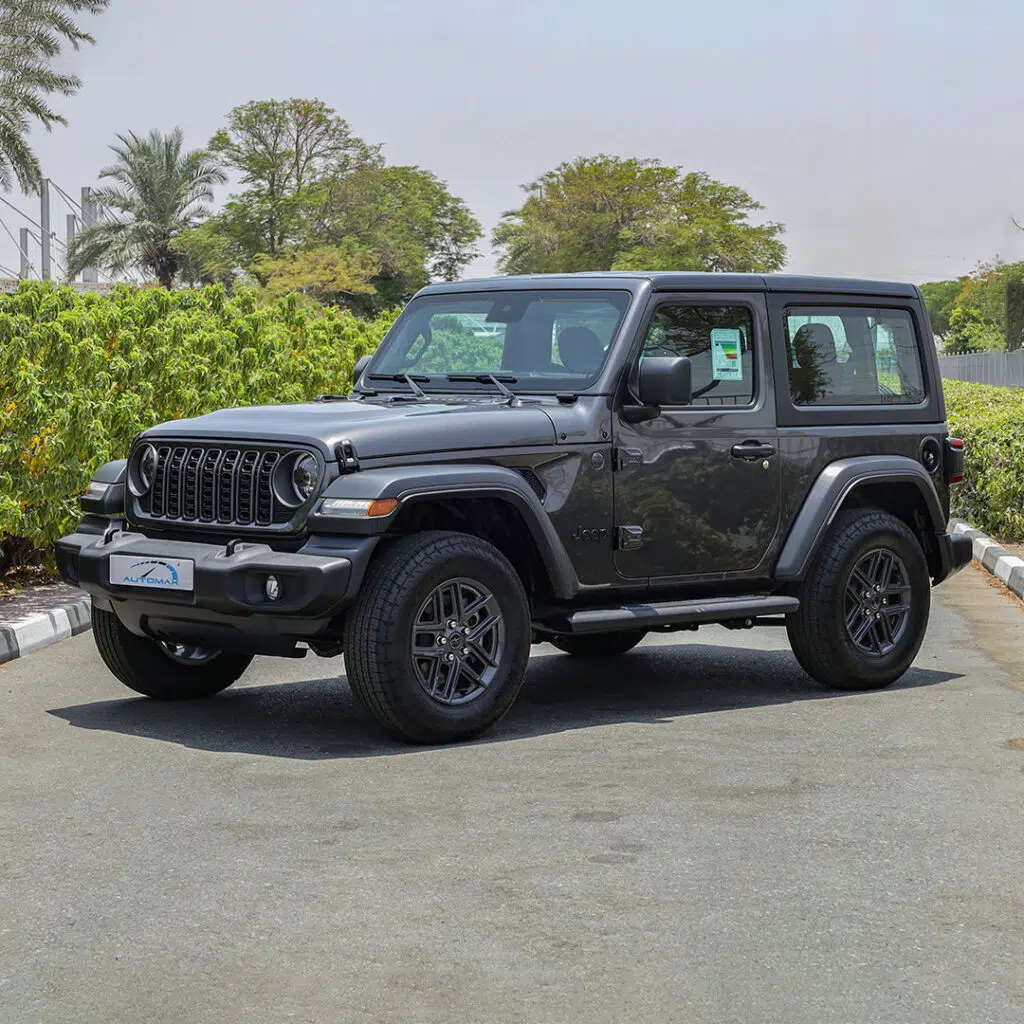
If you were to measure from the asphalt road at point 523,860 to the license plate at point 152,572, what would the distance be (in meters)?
0.64

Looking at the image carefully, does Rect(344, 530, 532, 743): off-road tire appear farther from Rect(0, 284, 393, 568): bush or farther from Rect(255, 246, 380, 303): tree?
Rect(255, 246, 380, 303): tree

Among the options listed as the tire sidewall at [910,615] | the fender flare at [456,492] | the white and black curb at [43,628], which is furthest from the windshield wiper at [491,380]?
the white and black curb at [43,628]

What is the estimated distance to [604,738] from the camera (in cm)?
769

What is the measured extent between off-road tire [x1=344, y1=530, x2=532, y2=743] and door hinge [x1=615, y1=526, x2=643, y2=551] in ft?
2.32

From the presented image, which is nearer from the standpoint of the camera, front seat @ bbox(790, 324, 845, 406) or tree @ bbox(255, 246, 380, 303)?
front seat @ bbox(790, 324, 845, 406)

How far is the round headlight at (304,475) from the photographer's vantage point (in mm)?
7375

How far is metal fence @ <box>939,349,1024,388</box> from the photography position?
4597cm

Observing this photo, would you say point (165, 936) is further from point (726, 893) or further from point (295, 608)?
point (295, 608)

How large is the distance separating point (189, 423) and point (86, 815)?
2293 millimetres

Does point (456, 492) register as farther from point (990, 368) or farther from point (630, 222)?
point (630, 222)

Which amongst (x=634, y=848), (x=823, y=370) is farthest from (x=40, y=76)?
(x=634, y=848)

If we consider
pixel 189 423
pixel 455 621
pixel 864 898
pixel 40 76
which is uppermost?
pixel 40 76

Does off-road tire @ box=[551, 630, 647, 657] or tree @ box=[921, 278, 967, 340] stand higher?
tree @ box=[921, 278, 967, 340]

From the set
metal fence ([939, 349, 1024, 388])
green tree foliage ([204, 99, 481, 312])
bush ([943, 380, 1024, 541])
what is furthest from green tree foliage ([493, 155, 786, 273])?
bush ([943, 380, 1024, 541])
